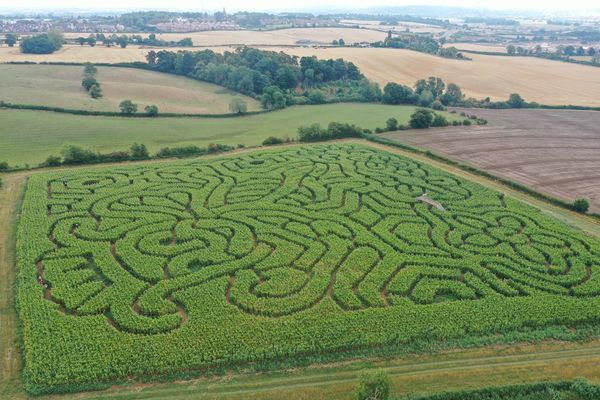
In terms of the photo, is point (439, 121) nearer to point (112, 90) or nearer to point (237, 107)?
point (237, 107)

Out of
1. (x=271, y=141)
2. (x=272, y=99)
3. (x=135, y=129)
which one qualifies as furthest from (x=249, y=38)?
(x=271, y=141)

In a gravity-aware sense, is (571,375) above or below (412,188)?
below

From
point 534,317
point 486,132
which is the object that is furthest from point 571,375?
point 486,132

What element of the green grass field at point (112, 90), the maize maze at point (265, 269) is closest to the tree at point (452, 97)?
the green grass field at point (112, 90)

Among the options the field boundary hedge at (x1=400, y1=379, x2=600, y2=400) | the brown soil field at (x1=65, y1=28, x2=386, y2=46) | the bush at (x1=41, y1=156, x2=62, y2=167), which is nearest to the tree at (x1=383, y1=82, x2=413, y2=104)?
the bush at (x1=41, y1=156, x2=62, y2=167)

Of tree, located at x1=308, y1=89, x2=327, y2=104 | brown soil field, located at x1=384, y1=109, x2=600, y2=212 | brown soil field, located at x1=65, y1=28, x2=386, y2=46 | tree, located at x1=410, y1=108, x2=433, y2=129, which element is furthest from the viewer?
brown soil field, located at x1=65, y1=28, x2=386, y2=46

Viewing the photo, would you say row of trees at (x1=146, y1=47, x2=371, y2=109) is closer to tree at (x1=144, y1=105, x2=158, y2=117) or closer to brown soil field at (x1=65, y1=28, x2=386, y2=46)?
tree at (x1=144, y1=105, x2=158, y2=117)

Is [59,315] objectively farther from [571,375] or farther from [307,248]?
[571,375]
